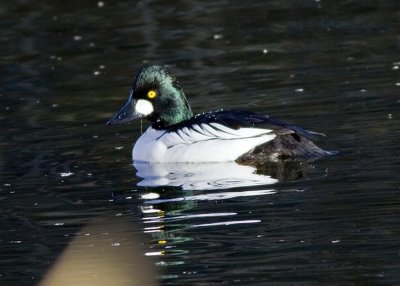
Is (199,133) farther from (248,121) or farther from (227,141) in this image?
(248,121)

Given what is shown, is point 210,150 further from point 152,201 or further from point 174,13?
point 174,13

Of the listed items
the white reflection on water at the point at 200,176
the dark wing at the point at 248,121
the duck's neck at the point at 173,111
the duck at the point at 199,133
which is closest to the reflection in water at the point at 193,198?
the white reflection on water at the point at 200,176

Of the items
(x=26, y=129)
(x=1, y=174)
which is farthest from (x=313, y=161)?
(x=26, y=129)

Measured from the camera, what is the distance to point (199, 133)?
1092 centimetres

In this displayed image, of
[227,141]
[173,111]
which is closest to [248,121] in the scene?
[227,141]

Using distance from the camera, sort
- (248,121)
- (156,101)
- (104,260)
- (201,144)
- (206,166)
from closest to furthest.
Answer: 1. (104,260)
2. (248,121)
3. (206,166)
4. (201,144)
5. (156,101)

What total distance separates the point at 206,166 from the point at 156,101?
1221mm

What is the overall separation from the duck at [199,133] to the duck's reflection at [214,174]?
101mm

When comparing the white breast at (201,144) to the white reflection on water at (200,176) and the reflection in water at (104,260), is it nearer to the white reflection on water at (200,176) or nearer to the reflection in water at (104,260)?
the white reflection on water at (200,176)

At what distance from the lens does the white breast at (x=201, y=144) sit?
10602 millimetres

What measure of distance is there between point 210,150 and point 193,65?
16.7 ft

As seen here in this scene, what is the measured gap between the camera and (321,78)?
1380 centimetres

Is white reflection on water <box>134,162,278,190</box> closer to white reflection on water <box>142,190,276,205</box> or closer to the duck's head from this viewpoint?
white reflection on water <box>142,190,276,205</box>

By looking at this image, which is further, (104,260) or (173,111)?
(173,111)
